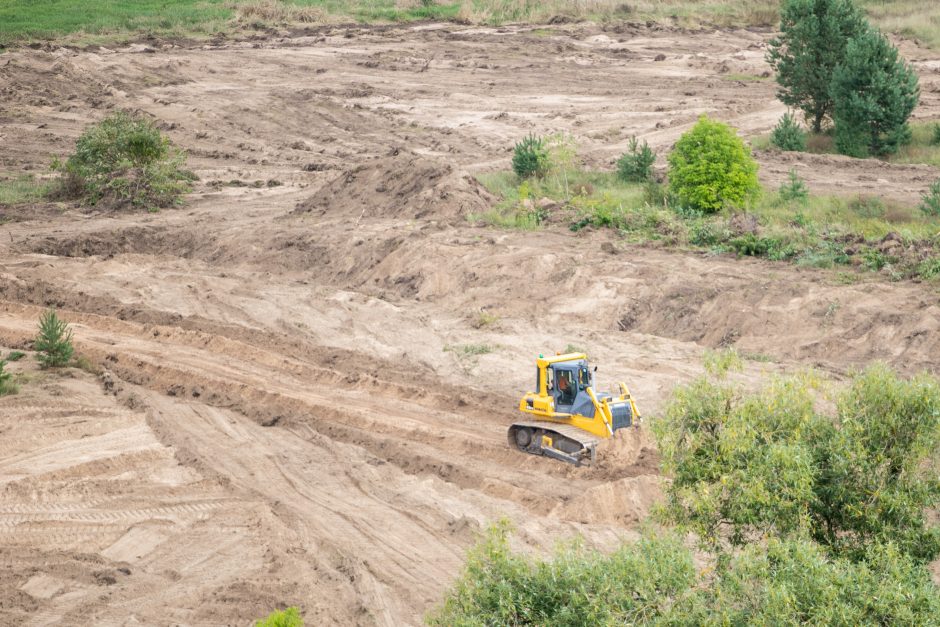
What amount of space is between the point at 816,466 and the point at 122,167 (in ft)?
91.0

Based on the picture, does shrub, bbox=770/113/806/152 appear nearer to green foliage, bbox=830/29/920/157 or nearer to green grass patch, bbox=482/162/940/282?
green foliage, bbox=830/29/920/157

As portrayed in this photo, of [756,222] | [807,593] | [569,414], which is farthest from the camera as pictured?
[756,222]

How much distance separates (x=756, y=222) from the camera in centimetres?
2448

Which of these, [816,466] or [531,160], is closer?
[816,466]

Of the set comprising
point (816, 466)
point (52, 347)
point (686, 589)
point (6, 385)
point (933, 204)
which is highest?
point (816, 466)

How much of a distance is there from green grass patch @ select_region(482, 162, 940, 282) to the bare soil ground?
2.42 ft

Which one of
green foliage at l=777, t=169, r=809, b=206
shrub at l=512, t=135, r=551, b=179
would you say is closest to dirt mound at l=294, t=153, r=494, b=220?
shrub at l=512, t=135, r=551, b=179

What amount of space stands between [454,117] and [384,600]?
31.0 metres

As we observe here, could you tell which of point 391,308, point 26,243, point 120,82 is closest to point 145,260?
point 26,243

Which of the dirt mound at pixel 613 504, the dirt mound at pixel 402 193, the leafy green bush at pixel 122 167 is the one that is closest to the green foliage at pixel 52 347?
the dirt mound at pixel 402 193

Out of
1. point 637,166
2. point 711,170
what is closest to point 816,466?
point 711,170

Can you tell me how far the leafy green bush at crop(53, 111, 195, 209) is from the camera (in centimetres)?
3262

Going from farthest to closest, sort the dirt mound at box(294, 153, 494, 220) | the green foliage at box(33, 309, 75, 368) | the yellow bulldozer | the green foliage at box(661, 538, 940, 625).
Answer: the dirt mound at box(294, 153, 494, 220) → the green foliage at box(33, 309, 75, 368) → the yellow bulldozer → the green foliage at box(661, 538, 940, 625)

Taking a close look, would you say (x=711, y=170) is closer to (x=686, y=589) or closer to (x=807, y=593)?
(x=686, y=589)
